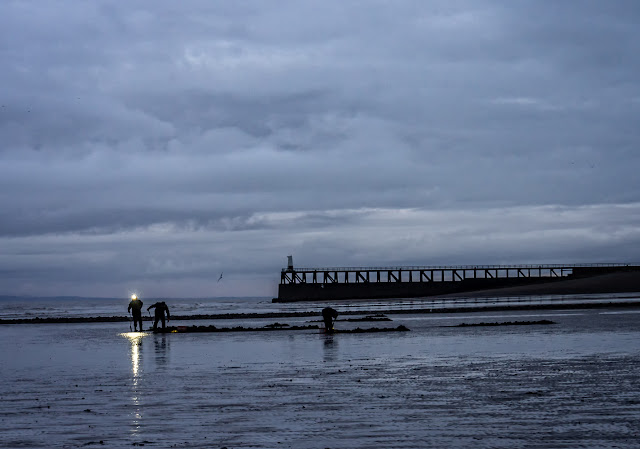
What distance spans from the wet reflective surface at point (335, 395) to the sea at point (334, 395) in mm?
36

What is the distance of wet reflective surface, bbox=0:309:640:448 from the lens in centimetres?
1223

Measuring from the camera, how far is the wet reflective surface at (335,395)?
12227 mm

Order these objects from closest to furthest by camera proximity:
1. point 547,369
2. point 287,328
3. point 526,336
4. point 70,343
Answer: point 547,369
point 526,336
point 70,343
point 287,328

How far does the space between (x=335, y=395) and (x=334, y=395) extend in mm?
22

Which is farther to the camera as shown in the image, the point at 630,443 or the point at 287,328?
the point at 287,328

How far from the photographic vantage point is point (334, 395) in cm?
1662

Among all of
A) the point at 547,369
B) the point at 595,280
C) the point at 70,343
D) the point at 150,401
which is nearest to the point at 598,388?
the point at 547,369

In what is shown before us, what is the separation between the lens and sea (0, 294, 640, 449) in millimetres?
12188

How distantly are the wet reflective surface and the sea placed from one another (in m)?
0.04

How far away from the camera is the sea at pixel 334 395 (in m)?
12.2

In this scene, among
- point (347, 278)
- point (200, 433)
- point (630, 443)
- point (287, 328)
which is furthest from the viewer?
point (347, 278)

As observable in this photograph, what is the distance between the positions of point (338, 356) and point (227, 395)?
9.34 metres

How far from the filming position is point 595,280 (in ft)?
433

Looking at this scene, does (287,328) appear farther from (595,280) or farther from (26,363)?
(595,280)
